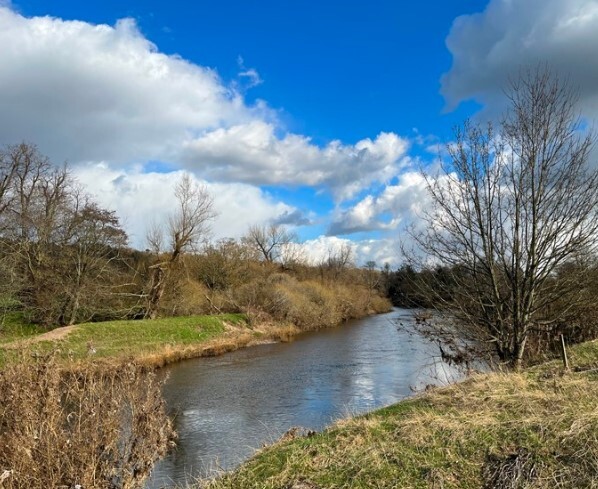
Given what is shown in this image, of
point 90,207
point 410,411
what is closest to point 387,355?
point 410,411

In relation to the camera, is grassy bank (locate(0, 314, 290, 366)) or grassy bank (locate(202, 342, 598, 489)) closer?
grassy bank (locate(202, 342, 598, 489))

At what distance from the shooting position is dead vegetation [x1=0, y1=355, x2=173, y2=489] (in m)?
5.62

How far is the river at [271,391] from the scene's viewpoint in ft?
35.8

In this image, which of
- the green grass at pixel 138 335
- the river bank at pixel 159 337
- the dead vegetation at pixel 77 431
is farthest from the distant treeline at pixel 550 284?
the green grass at pixel 138 335

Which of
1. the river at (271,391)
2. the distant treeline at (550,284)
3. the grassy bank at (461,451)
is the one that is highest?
the distant treeline at (550,284)

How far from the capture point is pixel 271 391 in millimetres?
17062

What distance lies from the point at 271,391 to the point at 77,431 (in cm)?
1164

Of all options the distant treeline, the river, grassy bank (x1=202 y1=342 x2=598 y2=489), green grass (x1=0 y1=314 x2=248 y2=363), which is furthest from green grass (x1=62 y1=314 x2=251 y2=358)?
grassy bank (x1=202 y1=342 x2=598 y2=489)

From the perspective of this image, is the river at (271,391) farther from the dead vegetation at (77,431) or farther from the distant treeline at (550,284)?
the dead vegetation at (77,431)

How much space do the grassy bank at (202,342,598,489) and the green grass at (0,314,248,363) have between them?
17004 millimetres

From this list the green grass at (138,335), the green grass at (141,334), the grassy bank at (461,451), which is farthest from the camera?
the green grass at (141,334)

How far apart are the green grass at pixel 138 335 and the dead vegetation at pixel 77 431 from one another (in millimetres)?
15594

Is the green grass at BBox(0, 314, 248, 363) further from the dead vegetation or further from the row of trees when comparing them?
the dead vegetation

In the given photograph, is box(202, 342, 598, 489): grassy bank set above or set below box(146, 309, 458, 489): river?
above
